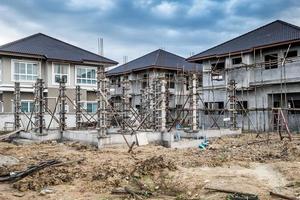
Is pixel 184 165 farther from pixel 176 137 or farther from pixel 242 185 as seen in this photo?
pixel 176 137

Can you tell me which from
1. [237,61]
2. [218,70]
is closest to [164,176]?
[218,70]

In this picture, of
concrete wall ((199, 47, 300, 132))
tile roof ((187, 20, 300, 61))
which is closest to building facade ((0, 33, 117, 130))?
tile roof ((187, 20, 300, 61))

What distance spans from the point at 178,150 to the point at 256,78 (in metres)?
12.0

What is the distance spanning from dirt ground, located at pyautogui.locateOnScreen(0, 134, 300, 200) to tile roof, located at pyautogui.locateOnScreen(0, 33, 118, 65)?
1505cm

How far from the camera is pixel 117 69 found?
38.1 meters

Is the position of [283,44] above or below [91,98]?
above

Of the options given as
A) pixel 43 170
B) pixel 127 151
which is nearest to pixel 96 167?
pixel 43 170

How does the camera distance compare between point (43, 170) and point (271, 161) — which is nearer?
point (43, 170)

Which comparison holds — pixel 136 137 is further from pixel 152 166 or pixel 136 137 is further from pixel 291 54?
pixel 291 54

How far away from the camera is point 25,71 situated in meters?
26.2

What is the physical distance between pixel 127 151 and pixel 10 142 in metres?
8.28

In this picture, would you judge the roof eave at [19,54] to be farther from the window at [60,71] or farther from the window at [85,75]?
the window at [85,75]

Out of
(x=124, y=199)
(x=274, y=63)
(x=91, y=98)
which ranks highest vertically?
(x=274, y=63)

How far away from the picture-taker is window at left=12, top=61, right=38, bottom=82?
2580 centimetres
